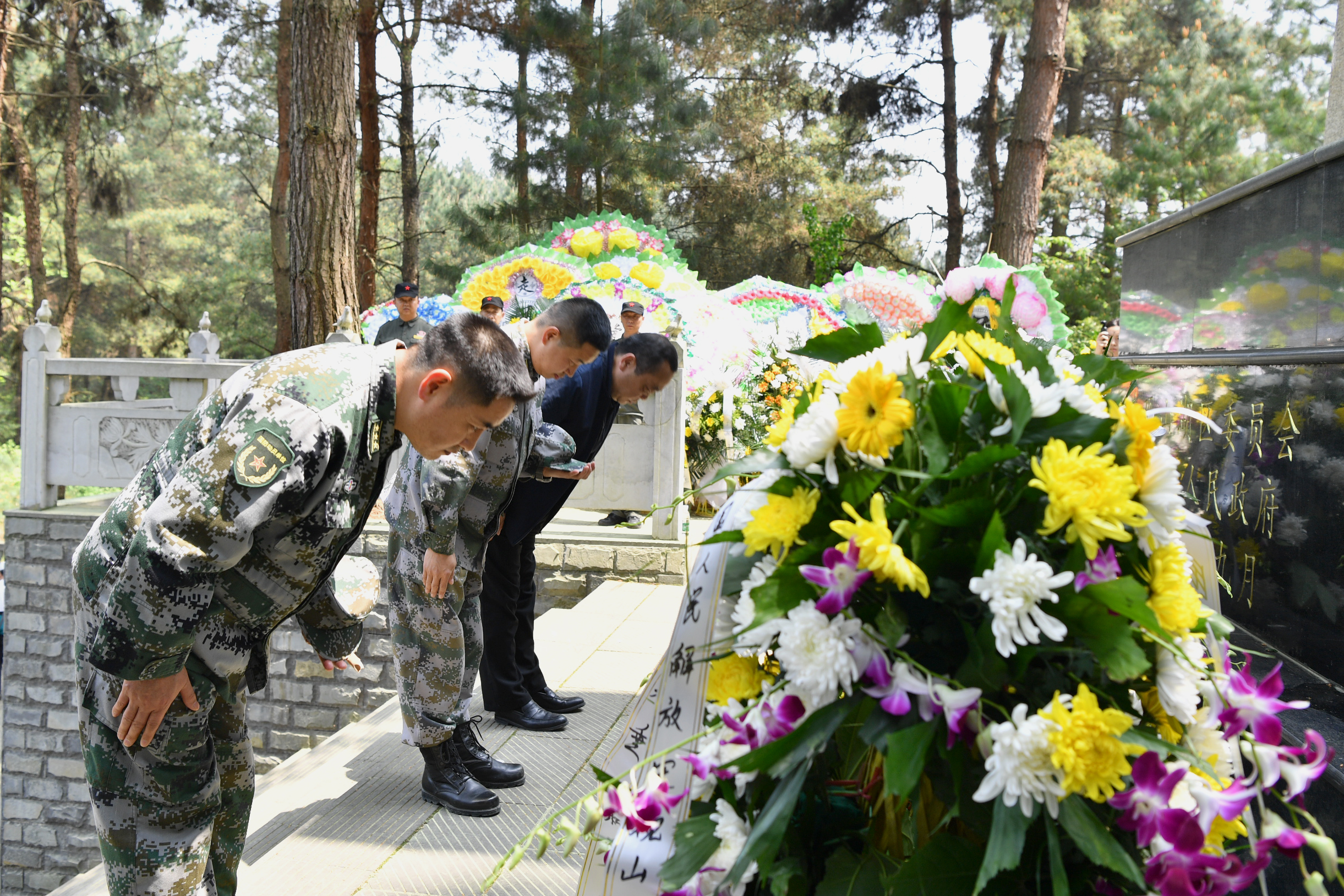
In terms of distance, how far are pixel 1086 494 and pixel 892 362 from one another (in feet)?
1.02

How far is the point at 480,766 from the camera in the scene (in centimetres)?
345

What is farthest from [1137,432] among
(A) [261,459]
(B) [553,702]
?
(B) [553,702]

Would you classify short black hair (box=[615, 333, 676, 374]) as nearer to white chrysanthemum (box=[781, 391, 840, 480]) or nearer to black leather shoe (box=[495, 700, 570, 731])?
black leather shoe (box=[495, 700, 570, 731])

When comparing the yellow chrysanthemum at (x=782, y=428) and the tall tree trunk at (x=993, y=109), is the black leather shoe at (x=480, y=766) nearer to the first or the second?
the yellow chrysanthemum at (x=782, y=428)

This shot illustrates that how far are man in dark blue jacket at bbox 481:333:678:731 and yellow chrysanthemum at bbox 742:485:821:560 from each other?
99.4 inches

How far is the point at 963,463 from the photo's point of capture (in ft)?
3.51

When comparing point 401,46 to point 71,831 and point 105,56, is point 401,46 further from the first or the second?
point 71,831

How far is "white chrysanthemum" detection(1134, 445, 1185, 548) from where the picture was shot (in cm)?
111

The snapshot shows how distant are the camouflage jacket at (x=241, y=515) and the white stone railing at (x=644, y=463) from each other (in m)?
4.70

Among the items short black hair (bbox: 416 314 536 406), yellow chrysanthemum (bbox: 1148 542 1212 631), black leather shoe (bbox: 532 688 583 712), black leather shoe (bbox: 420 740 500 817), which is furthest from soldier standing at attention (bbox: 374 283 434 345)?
yellow chrysanthemum (bbox: 1148 542 1212 631)

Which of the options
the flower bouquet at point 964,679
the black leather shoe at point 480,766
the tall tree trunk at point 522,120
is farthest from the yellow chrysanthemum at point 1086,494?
the tall tree trunk at point 522,120

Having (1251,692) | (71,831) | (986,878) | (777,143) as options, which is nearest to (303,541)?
(986,878)

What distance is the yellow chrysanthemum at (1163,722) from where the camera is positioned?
3.80 ft

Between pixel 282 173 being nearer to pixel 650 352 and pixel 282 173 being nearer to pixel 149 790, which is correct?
pixel 650 352
